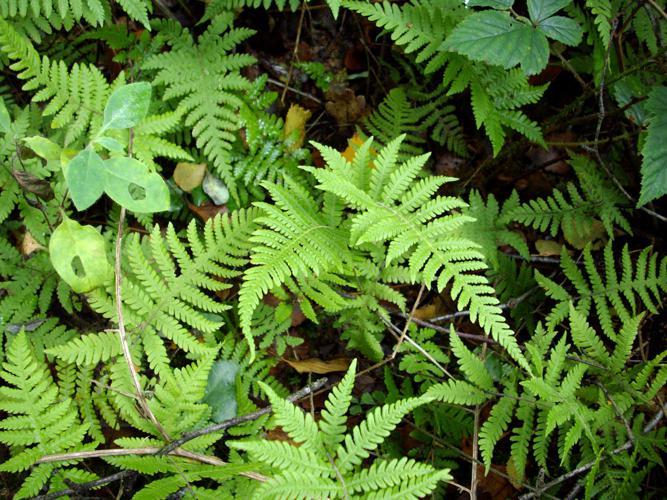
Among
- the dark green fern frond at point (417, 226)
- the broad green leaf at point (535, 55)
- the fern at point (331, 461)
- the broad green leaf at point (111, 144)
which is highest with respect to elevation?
the broad green leaf at point (535, 55)

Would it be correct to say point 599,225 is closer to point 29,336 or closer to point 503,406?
point 503,406

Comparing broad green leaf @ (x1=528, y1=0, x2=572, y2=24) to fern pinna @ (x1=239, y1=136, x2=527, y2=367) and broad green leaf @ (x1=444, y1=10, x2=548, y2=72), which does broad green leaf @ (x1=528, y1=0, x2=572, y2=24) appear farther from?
fern pinna @ (x1=239, y1=136, x2=527, y2=367)

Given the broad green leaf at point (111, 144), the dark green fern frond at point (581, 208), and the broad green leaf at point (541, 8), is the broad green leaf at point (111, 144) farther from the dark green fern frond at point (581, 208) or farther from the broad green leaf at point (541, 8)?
the dark green fern frond at point (581, 208)

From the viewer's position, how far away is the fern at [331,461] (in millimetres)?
2078

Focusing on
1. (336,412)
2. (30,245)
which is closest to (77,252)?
(30,245)

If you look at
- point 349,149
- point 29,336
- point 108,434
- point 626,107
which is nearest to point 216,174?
point 349,149

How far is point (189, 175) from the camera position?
3449 millimetres

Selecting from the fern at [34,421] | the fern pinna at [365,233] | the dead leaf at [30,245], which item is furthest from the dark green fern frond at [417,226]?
the dead leaf at [30,245]

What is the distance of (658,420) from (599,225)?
1.40 m

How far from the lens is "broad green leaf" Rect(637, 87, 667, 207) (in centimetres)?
280

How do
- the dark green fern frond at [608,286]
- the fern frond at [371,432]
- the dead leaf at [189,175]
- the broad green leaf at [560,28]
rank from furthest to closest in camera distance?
the dead leaf at [189,175]
the dark green fern frond at [608,286]
the broad green leaf at [560,28]
the fern frond at [371,432]

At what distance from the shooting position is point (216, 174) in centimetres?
351

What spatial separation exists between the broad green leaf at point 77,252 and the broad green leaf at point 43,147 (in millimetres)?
308

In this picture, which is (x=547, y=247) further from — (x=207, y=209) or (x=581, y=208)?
(x=207, y=209)
